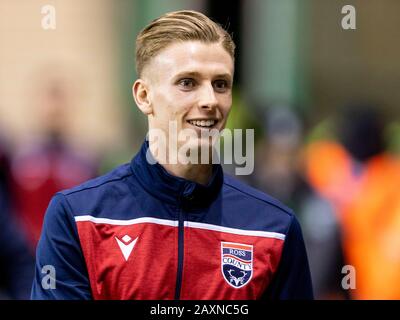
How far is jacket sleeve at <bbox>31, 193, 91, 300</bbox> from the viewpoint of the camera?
398cm

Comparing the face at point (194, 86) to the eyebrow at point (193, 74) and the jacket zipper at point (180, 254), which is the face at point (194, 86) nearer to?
the eyebrow at point (193, 74)

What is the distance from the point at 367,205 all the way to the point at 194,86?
338 cm

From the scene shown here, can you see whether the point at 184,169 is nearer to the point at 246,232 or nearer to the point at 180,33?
the point at 246,232

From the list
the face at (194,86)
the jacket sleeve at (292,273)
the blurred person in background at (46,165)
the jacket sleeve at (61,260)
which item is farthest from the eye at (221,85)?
the blurred person in background at (46,165)

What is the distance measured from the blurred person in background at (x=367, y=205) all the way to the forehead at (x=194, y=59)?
3224mm

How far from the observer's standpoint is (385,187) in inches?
288

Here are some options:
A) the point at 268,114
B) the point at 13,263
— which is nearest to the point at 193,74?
the point at 13,263

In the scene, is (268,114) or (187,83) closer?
(187,83)

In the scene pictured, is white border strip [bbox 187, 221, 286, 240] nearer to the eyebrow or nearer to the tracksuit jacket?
the tracksuit jacket

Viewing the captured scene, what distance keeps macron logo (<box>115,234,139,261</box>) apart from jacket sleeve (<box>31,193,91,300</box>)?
148mm

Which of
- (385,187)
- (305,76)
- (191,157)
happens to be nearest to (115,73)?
(305,76)

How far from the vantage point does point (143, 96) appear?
436cm

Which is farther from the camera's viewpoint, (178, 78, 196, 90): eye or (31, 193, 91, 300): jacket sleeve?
(178, 78, 196, 90): eye

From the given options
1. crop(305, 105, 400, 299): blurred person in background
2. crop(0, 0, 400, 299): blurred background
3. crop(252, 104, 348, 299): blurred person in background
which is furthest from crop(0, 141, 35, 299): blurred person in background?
crop(305, 105, 400, 299): blurred person in background
